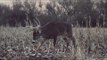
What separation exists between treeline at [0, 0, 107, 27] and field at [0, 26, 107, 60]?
25.7 ft

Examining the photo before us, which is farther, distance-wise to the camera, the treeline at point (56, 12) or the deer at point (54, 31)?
the treeline at point (56, 12)

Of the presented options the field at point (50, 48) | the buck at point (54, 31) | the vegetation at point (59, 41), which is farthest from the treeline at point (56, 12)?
the buck at point (54, 31)

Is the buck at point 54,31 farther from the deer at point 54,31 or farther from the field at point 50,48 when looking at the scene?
the field at point 50,48

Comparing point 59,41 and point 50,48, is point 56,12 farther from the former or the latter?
point 50,48

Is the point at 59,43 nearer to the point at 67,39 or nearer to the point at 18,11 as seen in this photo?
the point at 67,39

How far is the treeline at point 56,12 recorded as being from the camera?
19.4 m

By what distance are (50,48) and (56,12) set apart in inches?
448

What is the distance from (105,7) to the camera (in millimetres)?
21062

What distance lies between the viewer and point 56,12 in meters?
20.4

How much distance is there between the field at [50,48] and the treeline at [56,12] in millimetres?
7844

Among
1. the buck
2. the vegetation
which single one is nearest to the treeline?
the vegetation

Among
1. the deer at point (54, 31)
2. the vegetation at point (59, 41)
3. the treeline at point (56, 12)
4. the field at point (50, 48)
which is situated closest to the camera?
the field at point (50, 48)

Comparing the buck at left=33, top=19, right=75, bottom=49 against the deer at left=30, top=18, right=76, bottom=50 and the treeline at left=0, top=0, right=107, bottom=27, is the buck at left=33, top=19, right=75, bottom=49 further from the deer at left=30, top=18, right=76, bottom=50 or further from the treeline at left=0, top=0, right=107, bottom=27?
the treeline at left=0, top=0, right=107, bottom=27

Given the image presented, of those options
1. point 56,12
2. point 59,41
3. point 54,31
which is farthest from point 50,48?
point 56,12
